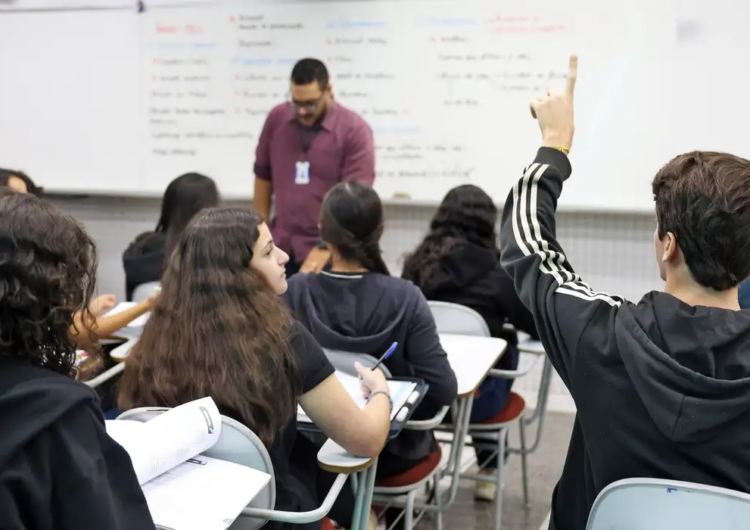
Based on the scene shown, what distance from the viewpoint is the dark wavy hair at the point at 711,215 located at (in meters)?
1.18

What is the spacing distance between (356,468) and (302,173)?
2268mm

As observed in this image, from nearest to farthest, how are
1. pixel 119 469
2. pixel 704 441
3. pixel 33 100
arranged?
pixel 119 469 < pixel 704 441 < pixel 33 100

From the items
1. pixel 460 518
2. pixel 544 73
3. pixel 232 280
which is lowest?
pixel 460 518

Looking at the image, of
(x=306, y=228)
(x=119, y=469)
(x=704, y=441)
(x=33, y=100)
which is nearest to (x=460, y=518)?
(x=306, y=228)

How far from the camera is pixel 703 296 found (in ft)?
4.08

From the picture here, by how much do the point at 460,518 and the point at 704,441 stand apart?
6.33 ft

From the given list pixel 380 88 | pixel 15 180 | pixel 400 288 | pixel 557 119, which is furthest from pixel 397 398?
pixel 380 88

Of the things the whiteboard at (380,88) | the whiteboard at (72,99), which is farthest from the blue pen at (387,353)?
the whiteboard at (72,99)

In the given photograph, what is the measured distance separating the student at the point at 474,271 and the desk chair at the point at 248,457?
4.25 feet

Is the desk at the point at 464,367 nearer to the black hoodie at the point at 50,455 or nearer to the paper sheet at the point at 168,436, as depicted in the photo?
the paper sheet at the point at 168,436

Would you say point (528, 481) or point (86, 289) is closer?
point (86, 289)

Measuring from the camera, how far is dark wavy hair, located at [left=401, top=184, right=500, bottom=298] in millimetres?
2764

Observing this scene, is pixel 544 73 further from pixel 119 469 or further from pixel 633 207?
pixel 119 469

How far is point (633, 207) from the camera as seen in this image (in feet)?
12.3
